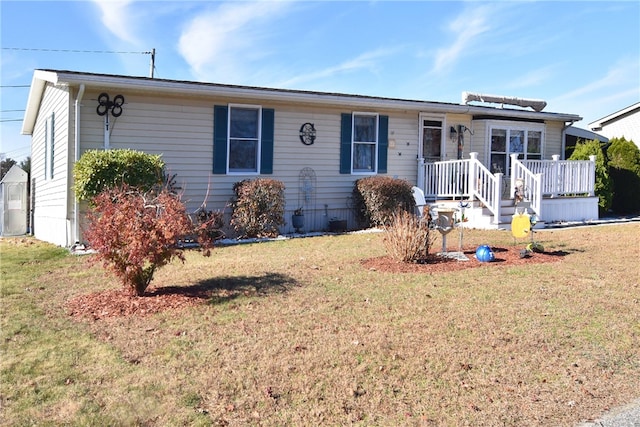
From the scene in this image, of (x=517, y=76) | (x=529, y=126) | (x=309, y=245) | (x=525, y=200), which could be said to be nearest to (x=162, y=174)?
(x=309, y=245)

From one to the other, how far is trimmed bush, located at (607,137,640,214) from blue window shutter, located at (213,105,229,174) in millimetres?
11509

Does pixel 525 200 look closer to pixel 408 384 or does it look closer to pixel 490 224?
pixel 490 224

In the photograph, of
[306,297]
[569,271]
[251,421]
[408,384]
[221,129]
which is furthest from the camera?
[221,129]

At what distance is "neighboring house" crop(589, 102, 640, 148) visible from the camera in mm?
20722

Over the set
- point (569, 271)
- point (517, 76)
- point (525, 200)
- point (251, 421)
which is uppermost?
point (517, 76)

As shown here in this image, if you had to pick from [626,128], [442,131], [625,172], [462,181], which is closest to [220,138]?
[462,181]

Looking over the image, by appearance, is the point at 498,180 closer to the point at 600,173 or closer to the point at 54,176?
the point at 600,173

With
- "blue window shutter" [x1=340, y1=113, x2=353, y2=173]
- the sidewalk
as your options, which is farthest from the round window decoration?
the sidewalk

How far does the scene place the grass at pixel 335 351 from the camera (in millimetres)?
3418

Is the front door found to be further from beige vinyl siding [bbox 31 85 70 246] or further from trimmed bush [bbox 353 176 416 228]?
beige vinyl siding [bbox 31 85 70 246]

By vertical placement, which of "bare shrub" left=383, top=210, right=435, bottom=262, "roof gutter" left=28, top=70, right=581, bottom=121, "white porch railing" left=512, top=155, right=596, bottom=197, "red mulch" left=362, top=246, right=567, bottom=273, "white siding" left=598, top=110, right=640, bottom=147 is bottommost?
"red mulch" left=362, top=246, right=567, bottom=273

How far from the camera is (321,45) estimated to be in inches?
632

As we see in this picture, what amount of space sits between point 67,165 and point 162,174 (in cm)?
188

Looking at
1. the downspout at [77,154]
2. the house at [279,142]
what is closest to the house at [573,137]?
the house at [279,142]
